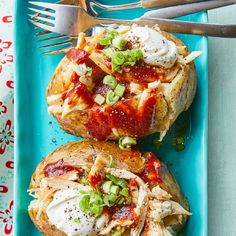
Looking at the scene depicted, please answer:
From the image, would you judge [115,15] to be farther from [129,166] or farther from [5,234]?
[5,234]

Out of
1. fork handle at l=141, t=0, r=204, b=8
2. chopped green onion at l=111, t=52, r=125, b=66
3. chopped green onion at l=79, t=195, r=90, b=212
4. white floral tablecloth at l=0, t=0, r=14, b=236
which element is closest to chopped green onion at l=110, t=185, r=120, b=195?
chopped green onion at l=79, t=195, r=90, b=212

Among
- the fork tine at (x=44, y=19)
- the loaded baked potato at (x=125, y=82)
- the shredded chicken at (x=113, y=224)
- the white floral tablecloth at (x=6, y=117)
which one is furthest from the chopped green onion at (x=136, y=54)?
the white floral tablecloth at (x=6, y=117)

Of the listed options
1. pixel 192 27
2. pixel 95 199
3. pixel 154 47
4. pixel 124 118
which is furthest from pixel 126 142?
pixel 192 27

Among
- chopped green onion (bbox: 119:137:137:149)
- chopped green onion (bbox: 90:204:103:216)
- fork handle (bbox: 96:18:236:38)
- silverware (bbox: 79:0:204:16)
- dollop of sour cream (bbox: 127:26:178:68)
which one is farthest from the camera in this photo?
silverware (bbox: 79:0:204:16)

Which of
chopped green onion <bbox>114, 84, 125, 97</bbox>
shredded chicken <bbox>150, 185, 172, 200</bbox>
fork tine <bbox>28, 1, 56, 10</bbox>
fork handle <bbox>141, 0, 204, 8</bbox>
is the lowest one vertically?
shredded chicken <bbox>150, 185, 172, 200</bbox>

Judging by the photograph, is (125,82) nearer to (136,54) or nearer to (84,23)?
(136,54)

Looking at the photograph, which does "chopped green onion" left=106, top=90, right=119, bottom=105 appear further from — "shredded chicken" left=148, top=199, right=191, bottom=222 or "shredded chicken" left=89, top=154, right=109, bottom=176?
"shredded chicken" left=148, top=199, right=191, bottom=222

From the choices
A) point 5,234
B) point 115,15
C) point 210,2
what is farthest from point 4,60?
point 210,2
